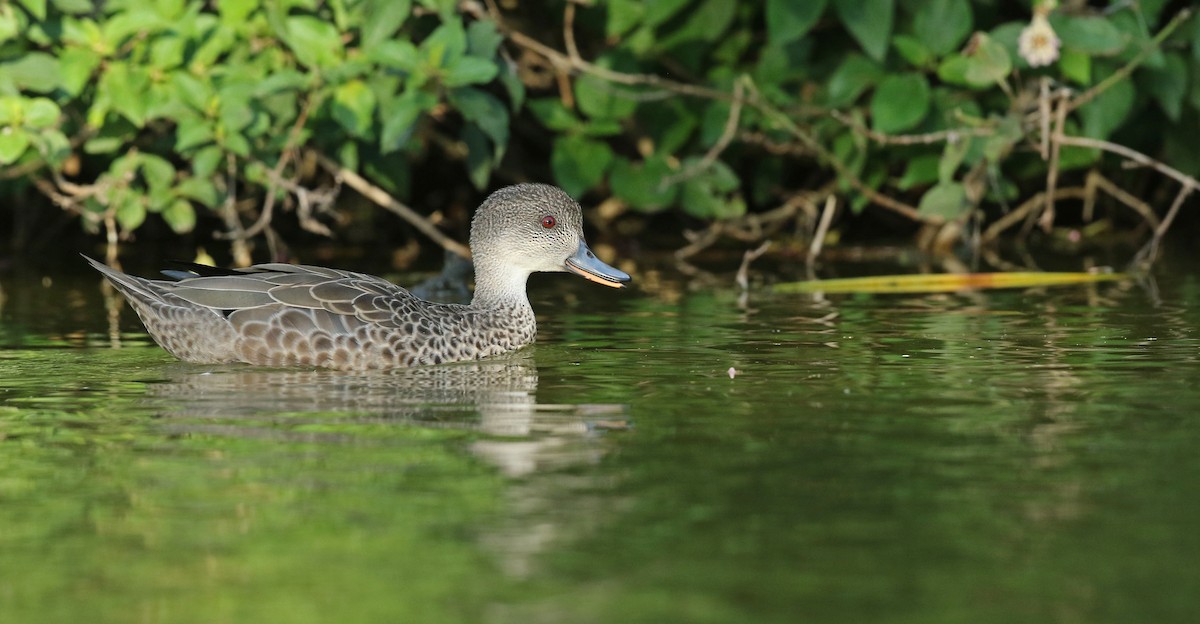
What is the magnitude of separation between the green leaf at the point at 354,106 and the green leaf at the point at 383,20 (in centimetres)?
25

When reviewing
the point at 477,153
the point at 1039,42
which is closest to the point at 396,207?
the point at 477,153

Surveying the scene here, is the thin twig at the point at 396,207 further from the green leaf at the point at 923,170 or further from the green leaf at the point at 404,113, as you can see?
the green leaf at the point at 923,170

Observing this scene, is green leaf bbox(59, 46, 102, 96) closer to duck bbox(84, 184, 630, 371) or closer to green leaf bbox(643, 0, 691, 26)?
duck bbox(84, 184, 630, 371)

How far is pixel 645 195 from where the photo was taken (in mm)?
12672

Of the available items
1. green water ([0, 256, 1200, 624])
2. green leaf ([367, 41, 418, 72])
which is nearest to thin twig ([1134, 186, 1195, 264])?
green water ([0, 256, 1200, 624])

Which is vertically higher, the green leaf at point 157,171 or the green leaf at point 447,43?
the green leaf at point 447,43

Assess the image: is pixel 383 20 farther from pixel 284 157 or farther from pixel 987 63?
pixel 987 63

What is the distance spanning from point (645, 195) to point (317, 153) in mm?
2246

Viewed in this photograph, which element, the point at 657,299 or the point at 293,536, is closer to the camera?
the point at 293,536

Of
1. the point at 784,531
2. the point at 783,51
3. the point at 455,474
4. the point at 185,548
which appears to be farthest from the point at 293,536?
the point at 783,51

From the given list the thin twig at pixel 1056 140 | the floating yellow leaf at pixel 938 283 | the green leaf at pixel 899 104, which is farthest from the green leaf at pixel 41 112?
the thin twig at pixel 1056 140

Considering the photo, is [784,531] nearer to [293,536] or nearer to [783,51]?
[293,536]

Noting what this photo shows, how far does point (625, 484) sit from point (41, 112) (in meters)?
5.94

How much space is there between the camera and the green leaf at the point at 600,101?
41.1 feet
